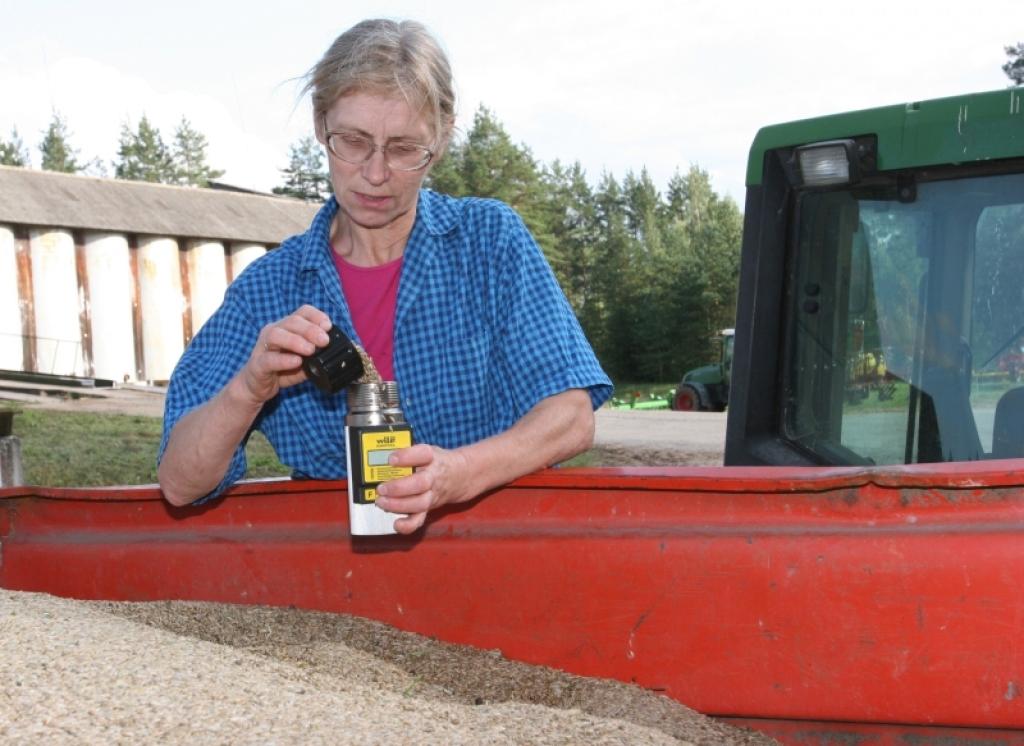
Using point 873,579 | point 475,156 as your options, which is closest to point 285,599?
point 873,579

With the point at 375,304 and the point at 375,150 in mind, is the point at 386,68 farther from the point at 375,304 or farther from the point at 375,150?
the point at 375,304

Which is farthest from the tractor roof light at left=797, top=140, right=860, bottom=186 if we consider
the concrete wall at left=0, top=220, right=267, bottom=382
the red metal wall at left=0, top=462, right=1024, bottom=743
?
the concrete wall at left=0, top=220, right=267, bottom=382

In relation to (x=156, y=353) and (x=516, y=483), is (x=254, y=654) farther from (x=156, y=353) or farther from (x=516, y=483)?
(x=156, y=353)

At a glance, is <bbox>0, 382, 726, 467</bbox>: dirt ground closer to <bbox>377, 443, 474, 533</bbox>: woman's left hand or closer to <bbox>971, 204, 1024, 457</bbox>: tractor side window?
<bbox>971, 204, 1024, 457</bbox>: tractor side window

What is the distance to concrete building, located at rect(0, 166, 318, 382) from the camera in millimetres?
25484

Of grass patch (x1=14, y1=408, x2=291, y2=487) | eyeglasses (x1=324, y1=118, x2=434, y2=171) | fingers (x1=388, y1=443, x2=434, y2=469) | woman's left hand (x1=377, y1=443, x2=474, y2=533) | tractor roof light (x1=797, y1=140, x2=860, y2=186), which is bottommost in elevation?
grass patch (x1=14, y1=408, x2=291, y2=487)

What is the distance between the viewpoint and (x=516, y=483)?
8.02 feet

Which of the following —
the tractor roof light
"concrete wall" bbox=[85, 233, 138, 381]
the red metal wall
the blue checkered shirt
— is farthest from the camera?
"concrete wall" bbox=[85, 233, 138, 381]

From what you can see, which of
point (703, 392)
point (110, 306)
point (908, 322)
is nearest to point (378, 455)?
point (908, 322)

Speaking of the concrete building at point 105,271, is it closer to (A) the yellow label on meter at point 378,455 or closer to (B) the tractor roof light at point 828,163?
(B) the tractor roof light at point 828,163

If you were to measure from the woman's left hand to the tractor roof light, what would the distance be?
72.8 inches

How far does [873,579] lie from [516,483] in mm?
702

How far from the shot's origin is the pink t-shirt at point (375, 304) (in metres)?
2.76

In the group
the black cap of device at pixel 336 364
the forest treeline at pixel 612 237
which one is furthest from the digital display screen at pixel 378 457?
the forest treeline at pixel 612 237
